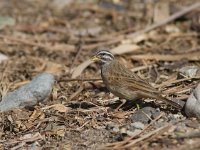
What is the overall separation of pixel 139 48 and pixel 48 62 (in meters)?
1.79

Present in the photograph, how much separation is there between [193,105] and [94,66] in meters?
3.64

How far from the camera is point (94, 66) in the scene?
10.9m

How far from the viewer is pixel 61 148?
24.0 feet

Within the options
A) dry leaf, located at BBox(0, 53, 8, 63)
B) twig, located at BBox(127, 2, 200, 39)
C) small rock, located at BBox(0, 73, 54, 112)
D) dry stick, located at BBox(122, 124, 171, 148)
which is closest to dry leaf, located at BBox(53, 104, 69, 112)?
small rock, located at BBox(0, 73, 54, 112)

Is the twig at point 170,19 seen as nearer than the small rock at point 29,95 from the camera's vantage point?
No

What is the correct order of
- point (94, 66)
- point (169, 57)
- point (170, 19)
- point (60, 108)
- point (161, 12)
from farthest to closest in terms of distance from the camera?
point (161, 12)
point (170, 19)
point (94, 66)
point (169, 57)
point (60, 108)

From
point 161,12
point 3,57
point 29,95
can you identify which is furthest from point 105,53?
point 161,12

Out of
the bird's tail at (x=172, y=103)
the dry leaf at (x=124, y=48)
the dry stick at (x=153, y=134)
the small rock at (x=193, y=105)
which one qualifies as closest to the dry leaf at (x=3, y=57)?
the dry leaf at (x=124, y=48)

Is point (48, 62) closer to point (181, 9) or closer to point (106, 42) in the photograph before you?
point (106, 42)

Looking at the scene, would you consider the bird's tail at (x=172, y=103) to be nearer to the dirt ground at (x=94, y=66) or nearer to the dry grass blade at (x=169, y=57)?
the dirt ground at (x=94, y=66)

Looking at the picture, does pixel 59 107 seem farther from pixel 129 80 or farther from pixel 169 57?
pixel 169 57

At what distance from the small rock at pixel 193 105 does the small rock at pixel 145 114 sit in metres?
0.45

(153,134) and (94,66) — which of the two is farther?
(94,66)

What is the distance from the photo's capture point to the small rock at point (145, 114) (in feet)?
25.5
